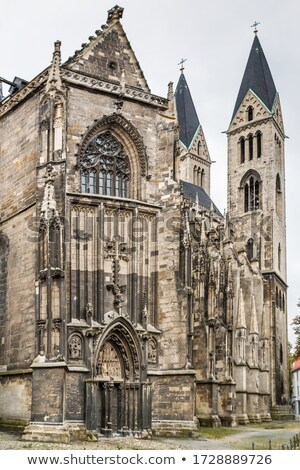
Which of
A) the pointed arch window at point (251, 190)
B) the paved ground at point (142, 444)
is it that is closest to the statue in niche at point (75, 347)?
the paved ground at point (142, 444)

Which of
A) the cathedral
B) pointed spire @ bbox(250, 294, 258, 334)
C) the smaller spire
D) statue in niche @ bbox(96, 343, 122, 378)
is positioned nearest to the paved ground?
the cathedral

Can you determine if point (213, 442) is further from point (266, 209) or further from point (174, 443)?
point (266, 209)

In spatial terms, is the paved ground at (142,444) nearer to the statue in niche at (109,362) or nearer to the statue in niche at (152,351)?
the statue in niche at (109,362)

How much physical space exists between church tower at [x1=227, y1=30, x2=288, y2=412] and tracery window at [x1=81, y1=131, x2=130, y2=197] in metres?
30.1

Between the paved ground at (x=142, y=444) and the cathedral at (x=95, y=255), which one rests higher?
the cathedral at (x=95, y=255)

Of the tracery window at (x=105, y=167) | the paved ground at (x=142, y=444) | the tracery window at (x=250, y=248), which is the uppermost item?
the tracery window at (x=250, y=248)

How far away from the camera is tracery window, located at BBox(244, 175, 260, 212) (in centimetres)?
6091

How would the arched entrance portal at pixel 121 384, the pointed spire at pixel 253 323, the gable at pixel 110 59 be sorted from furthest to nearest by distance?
the pointed spire at pixel 253 323, the gable at pixel 110 59, the arched entrance portal at pixel 121 384

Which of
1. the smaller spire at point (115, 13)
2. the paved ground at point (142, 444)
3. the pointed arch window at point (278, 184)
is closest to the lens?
the paved ground at point (142, 444)

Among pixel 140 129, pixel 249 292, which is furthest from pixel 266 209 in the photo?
pixel 140 129

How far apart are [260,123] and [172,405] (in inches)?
1585

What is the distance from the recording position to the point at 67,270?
24250 mm

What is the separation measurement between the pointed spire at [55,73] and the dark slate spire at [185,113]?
1766 inches

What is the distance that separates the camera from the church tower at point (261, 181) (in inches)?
2258
